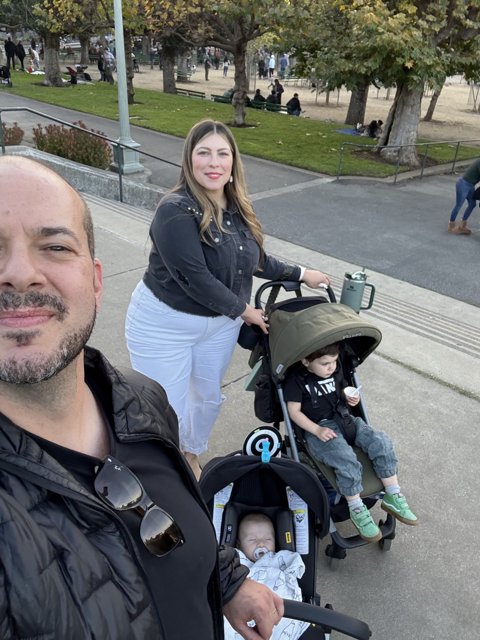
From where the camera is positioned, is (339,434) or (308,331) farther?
(339,434)

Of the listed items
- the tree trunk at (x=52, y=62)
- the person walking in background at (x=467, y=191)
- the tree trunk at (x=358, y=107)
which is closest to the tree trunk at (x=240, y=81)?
the tree trunk at (x=358, y=107)

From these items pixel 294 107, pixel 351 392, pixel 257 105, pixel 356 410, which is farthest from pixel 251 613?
pixel 257 105

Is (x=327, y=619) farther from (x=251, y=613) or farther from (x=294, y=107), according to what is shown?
(x=294, y=107)

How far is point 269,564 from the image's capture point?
264 centimetres

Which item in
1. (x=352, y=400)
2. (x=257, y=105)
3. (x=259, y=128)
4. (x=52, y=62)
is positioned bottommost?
(x=259, y=128)

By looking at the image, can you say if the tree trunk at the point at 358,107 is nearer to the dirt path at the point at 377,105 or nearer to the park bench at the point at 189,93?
the dirt path at the point at 377,105

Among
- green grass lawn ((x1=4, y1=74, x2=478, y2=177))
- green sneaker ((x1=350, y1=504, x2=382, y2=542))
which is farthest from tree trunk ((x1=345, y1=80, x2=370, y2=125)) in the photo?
green sneaker ((x1=350, y1=504, x2=382, y2=542))

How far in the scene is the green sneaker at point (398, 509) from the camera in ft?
9.92

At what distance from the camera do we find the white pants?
309cm

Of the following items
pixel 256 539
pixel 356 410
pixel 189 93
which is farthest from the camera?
pixel 189 93

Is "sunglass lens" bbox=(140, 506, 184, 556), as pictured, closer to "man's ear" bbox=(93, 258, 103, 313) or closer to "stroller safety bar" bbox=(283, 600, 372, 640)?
"man's ear" bbox=(93, 258, 103, 313)

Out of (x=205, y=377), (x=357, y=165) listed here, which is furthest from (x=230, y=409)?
(x=357, y=165)

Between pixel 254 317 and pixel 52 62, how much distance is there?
2720 centimetres

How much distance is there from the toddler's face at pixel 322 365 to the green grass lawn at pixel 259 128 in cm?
1119
